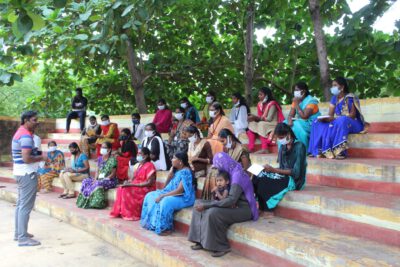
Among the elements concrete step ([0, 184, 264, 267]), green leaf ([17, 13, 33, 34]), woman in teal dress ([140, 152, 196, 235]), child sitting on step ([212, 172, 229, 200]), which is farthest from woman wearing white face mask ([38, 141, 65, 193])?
green leaf ([17, 13, 33, 34])

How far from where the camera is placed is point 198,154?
6.21m

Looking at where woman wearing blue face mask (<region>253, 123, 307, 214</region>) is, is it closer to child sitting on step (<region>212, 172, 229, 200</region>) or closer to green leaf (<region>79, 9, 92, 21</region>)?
child sitting on step (<region>212, 172, 229, 200</region>)

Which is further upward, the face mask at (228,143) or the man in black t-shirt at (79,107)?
the man in black t-shirt at (79,107)

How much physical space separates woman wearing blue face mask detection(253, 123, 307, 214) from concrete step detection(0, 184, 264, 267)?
80 centimetres

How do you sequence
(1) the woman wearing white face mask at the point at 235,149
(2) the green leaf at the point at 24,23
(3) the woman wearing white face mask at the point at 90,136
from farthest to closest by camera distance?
(3) the woman wearing white face mask at the point at 90,136, (1) the woman wearing white face mask at the point at 235,149, (2) the green leaf at the point at 24,23

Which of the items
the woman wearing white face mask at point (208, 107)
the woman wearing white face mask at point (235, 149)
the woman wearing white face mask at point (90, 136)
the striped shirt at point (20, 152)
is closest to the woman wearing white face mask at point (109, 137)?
the woman wearing white face mask at point (90, 136)

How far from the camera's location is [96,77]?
11562 millimetres

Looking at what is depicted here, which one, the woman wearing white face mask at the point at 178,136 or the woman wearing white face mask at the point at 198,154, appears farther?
the woman wearing white face mask at the point at 178,136

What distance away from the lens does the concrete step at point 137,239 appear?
413cm

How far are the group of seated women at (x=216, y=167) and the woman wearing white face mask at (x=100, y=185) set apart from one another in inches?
0.7

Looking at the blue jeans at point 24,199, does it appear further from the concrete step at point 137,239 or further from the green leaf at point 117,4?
the green leaf at point 117,4

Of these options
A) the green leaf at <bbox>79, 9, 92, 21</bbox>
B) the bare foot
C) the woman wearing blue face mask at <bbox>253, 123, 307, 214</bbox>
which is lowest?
the bare foot

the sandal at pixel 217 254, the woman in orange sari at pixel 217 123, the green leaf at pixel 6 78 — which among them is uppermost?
the green leaf at pixel 6 78

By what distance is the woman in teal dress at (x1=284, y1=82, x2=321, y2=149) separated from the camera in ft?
20.0
